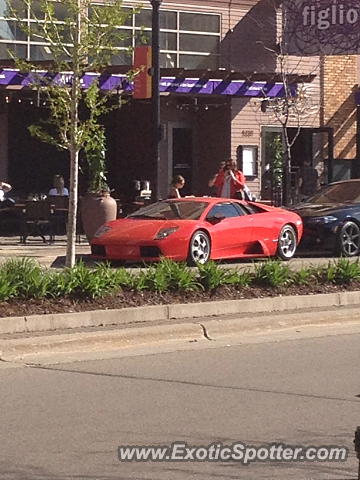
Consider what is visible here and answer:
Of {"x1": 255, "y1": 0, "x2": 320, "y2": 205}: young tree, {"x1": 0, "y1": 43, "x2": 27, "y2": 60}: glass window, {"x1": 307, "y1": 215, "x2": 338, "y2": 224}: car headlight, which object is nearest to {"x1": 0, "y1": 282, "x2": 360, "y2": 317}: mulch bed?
{"x1": 307, "y1": 215, "x2": 338, "y2": 224}: car headlight

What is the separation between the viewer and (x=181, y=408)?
8859 mm

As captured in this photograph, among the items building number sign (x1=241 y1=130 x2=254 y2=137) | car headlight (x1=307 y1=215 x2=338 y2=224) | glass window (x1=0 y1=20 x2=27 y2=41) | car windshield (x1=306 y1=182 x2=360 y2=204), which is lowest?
car headlight (x1=307 y1=215 x2=338 y2=224)

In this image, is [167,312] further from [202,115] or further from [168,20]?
[202,115]

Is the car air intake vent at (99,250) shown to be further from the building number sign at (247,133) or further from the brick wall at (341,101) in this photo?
the brick wall at (341,101)

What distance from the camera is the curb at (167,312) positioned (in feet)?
37.9

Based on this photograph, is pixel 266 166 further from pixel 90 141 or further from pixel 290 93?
pixel 90 141

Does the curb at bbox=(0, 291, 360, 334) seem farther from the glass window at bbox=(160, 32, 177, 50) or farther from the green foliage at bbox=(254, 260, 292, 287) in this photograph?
the glass window at bbox=(160, 32, 177, 50)

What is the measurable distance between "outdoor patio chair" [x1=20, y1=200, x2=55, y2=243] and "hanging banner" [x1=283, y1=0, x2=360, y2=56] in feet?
30.2

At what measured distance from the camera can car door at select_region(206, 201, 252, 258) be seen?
717 inches

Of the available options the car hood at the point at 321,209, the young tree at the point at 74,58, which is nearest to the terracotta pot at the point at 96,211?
the car hood at the point at 321,209

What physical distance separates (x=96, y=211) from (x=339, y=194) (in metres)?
4.96

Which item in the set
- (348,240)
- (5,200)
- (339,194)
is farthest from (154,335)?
(5,200)

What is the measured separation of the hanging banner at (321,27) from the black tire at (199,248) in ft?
39.7

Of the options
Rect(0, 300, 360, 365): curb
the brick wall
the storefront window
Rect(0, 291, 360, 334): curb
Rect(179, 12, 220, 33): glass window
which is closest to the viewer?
Rect(0, 300, 360, 365): curb
